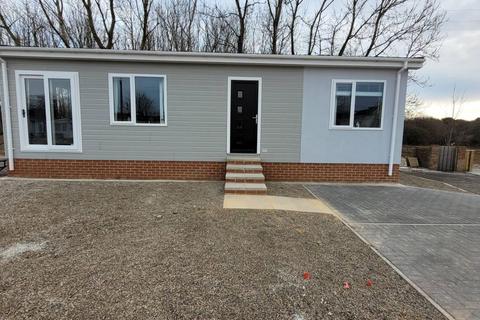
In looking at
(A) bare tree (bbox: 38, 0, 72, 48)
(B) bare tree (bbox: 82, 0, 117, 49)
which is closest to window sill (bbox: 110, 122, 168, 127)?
(B) bare tree (bbox: 82, 0, 117, 49)

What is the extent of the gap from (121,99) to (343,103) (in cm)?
588

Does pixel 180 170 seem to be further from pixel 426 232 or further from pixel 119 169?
pixel 426 232

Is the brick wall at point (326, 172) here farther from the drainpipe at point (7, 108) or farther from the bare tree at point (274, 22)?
the bare tree at point (274, 22)

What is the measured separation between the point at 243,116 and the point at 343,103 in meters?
2.72

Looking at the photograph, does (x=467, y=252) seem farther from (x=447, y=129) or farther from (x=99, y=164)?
(x=447, y=129)

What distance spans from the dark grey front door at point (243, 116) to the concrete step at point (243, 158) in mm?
194

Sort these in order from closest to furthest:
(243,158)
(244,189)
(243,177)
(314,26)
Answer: (244,189) → (243,177) → (243,158) → (314,26)

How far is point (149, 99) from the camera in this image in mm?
6781

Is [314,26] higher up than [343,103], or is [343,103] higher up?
[314,26]

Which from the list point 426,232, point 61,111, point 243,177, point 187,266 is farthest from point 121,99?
point 426,232

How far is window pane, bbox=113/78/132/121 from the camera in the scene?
6.68 m

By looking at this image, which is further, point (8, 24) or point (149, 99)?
point (8, 24)

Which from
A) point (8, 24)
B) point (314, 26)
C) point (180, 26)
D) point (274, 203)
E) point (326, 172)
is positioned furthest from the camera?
point (314, 26)

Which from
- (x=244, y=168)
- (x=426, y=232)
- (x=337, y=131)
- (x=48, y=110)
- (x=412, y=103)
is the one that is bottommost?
(x=426, y=232)
